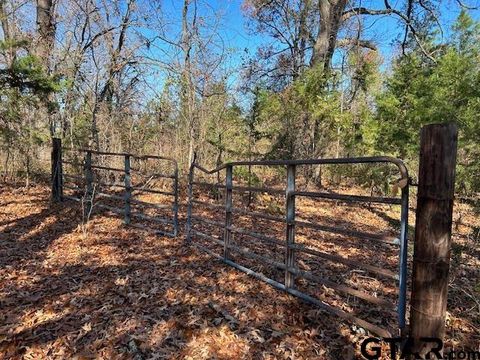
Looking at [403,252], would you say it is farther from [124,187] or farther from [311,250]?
[124,187]

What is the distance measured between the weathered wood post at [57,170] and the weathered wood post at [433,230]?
8.09m

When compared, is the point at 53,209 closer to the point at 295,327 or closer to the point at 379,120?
the point at 295,327

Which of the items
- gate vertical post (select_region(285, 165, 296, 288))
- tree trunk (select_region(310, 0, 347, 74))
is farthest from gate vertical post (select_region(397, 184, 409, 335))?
tree trunk (select_region(310, 0, 347, 74))

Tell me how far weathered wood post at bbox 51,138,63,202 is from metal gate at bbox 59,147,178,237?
0.12m

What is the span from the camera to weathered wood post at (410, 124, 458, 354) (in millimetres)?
2197

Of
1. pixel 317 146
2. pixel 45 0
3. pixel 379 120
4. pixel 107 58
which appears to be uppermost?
pixel 45 0

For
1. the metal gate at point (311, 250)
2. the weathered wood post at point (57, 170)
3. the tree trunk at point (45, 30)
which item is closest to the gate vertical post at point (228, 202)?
the metal gate at point (311, 250)

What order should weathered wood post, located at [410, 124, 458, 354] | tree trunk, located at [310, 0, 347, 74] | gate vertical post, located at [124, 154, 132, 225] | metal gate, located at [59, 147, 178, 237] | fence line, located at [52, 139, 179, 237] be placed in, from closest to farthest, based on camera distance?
weathered wood post, located at [410, 124, 458, 354], fence line, located at [52, 139, 179, 237], metal gate, located at [59, 147, 178, 237], gate vertical post, located at [124, 154, 132, 225], tree trunk, located at [310, 0, 347, 74]

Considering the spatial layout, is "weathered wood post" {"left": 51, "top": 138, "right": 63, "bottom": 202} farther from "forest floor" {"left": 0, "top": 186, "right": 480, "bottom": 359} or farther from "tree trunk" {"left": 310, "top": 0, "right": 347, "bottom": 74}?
"tree trunk" {"left": 310, "top": 0, "right": 347, "bottom": 74}

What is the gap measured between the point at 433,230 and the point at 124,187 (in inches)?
223

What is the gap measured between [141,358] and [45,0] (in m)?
11.6

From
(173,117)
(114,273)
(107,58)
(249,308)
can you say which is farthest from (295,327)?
(107,58)

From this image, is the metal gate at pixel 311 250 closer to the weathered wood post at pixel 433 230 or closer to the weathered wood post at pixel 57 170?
the weathered wood post at pixel 433 230

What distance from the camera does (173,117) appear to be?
1169 centimetres
